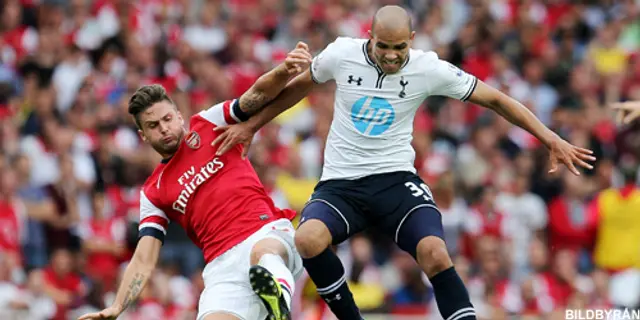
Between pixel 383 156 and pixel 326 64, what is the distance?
2.47ft

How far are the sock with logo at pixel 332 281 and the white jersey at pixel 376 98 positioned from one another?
626 mm

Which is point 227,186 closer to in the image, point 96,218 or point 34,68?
point 96,218

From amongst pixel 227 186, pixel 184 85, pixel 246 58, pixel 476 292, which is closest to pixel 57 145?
pixel 184 85

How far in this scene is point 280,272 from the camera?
28.6ft

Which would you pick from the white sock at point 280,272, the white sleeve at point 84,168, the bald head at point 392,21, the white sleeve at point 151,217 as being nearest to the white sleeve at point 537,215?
the white sleeve at point 84,168

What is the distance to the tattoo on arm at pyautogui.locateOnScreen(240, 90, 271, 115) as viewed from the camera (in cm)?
948

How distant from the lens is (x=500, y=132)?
1700 cm

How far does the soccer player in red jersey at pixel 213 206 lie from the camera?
9203 mm

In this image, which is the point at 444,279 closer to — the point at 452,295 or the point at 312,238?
the point at 452,295

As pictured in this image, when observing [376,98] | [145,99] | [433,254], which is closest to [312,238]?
[433,254]

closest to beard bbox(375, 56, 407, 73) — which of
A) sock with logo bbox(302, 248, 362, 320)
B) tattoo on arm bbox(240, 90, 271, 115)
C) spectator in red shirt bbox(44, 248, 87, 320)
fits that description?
tattoo on arm bbox(240, 90, 271, 115)

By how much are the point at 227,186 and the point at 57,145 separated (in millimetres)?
5972

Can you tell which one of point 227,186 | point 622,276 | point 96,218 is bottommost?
point 622,276

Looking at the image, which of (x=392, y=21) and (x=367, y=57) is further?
(x=367, y=57)
